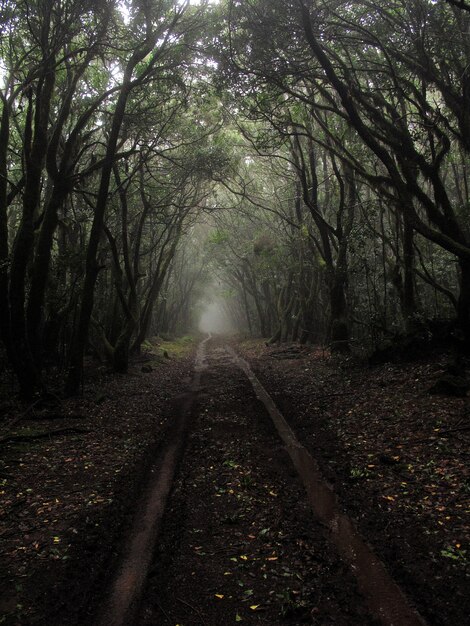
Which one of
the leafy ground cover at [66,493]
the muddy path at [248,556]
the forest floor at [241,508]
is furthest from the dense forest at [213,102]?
the muddy path at [248,556]

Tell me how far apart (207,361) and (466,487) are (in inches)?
731

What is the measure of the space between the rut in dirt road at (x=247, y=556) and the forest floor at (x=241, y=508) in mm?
16

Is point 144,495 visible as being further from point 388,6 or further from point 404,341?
point 388,6

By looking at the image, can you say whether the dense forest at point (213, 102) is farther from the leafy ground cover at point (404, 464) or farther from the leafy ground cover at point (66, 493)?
the leafy ground cover at point (404, 464)

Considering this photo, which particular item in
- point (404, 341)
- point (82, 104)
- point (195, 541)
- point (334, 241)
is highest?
point (82, 104)

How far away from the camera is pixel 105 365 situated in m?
18.0

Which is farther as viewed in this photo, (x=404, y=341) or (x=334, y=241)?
(x=334, y=241)

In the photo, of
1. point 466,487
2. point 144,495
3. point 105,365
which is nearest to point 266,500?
point 144,495

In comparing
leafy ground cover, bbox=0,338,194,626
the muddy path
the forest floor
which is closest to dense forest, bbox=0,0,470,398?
leafy ground cover, bbox=0,338,194,626

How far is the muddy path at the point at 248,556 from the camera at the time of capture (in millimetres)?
3793

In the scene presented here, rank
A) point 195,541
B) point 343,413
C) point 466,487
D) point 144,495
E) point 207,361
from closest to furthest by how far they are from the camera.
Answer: point 195,541 → point 466,487 → point 144,495 → point 343,413 → point 207,361

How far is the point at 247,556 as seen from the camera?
15.2 ft

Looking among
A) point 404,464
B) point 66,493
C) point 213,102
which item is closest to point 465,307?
point 404,464

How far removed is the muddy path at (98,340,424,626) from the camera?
3.79 m
